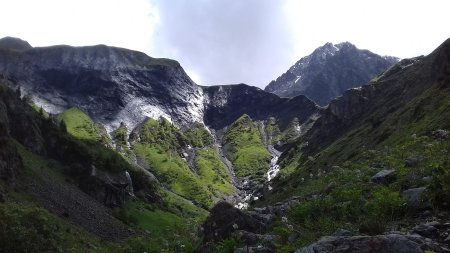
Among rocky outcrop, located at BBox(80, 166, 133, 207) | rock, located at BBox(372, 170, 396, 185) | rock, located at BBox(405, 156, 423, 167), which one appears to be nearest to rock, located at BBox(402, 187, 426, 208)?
rock, located at BBox(372, 170, 396, 185)

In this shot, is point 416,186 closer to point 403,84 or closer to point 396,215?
point 396,215

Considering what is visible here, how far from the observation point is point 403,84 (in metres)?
199

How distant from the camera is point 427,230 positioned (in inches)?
498

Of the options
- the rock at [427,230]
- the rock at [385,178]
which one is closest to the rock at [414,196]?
the rock at [427,230]

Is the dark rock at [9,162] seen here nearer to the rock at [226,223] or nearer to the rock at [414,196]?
the rock at [226,223]

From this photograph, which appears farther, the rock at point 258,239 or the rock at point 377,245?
the rock at point 258,239

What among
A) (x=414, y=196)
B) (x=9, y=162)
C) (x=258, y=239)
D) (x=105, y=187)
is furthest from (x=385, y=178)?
(x=105, y=187)

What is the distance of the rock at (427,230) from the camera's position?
41.0ft

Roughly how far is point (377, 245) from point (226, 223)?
13781mm

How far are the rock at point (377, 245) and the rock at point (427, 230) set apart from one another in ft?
2.44

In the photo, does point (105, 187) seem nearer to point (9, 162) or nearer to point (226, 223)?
point (9, 162)

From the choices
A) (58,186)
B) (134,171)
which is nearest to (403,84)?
(134,171)

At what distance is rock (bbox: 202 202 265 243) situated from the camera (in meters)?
23.0

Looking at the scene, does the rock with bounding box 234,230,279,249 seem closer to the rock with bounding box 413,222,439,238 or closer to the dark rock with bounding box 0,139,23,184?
the rock with bounding box 413,222,439,238
